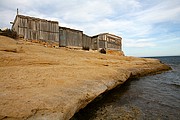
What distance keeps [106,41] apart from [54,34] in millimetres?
11478

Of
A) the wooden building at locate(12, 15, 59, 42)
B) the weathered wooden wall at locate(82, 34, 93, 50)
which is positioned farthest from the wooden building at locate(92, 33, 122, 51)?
the wooden building at locate(12, 15, 59, 42)

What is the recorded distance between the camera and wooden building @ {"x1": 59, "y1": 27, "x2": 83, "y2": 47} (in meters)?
20.2

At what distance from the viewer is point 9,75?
600 cm

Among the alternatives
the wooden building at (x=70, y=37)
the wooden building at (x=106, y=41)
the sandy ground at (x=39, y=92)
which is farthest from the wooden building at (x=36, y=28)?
the sandy ground at (x=39, y=92)

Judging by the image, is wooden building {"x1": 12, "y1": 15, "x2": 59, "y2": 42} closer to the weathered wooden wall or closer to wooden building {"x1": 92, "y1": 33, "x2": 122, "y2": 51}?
the weathered wooden wall

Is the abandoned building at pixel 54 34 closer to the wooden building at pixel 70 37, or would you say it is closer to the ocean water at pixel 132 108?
the wooden building at pixel 70 37

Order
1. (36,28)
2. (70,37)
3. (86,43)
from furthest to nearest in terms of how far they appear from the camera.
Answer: (86,43), (70,37), (36,28)

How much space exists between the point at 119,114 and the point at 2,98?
4005 millimetres

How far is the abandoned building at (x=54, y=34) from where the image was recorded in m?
16.9

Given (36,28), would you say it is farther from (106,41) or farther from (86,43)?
(106,41)

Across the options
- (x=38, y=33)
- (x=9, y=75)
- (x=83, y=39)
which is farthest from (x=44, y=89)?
(x=83, y=39)

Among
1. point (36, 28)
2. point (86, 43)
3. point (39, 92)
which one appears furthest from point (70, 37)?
point (39, 92)

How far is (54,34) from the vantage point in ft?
62.7

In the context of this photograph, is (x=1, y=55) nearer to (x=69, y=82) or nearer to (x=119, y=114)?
(x=69, y=82)
